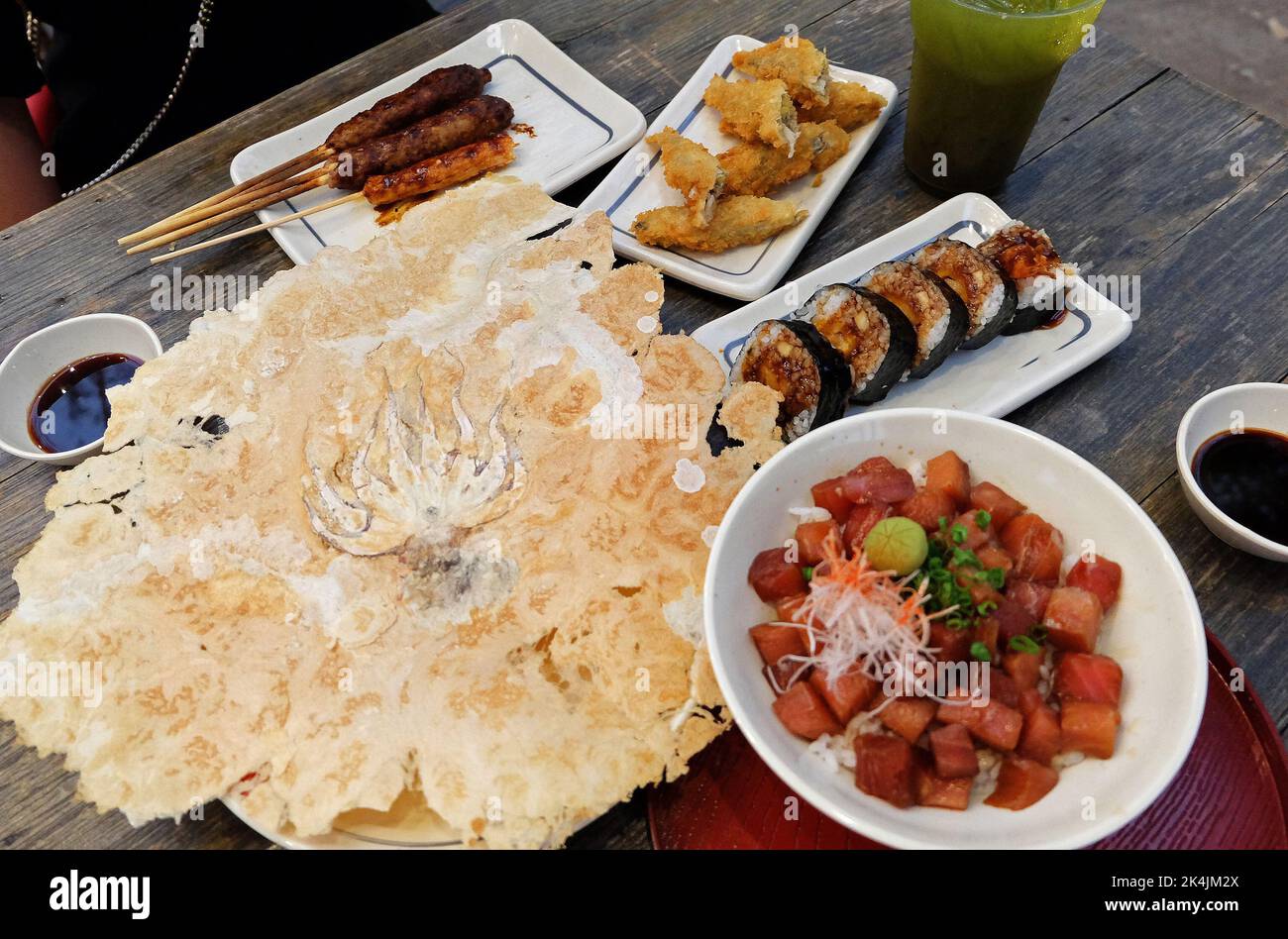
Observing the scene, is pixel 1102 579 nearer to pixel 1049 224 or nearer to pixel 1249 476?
pixel 1249 476

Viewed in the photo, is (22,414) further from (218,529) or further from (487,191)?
(487,191)

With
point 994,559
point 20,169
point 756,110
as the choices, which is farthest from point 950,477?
point 20,169

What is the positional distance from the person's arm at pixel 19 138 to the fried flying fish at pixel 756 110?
8.57ft

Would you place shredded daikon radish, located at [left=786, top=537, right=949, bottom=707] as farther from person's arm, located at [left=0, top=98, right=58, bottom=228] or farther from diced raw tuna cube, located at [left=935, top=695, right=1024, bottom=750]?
person's arm, located at [left=0, top=98, right=58, bottom=228]

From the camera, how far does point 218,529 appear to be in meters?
2.11

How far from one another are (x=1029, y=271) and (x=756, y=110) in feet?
3.72

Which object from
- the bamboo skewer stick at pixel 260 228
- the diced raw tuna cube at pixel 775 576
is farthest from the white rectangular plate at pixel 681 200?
the diced raw tuna cube at pixel 775 576

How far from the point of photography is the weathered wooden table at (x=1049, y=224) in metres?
2.23

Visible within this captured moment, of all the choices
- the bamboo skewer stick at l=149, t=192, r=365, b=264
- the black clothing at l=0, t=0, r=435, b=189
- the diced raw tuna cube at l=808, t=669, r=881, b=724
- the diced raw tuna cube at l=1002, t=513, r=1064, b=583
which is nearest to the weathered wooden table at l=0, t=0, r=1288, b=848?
the bamboo skewer stick at l=149, t=192, r=365, b=264

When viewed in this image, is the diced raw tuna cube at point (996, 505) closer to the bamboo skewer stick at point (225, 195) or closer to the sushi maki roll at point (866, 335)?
the sushi maki roll at point (866, 335)

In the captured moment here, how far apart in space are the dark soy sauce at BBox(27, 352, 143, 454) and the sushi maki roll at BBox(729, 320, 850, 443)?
1.91m

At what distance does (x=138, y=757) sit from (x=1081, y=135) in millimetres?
3565

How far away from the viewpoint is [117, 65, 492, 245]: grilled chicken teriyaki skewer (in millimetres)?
3045
